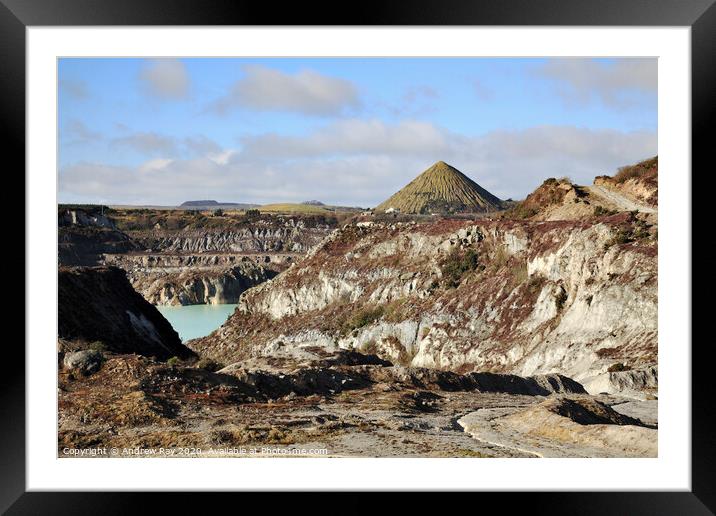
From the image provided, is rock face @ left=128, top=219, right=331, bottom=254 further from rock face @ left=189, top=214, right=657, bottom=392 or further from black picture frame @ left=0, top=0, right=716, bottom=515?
black picture frame @ left=0, top=0, right=716, bottom=515

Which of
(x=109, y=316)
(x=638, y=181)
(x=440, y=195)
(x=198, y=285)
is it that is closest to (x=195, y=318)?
(x=198, y=285)

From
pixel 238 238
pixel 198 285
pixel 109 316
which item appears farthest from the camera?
pixel 238 238

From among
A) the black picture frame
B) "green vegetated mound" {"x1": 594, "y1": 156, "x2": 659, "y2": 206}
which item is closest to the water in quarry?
"green vegetated mound" {"x1": 594, "y1": 156, "x2": 659, "y2": 206}

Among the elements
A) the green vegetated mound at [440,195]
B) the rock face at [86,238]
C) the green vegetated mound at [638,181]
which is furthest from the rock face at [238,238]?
the green vegetated mound at [638,181]

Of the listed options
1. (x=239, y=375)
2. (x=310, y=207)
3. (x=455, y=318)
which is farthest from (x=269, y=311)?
(x=310, y=207)
